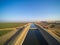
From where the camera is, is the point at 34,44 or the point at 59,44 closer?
the point at 59,44

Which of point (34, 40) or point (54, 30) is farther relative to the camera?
point (54, 30)

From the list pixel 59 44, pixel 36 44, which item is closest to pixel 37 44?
pixel 36 44

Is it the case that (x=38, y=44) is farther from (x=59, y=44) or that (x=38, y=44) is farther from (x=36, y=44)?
(x=59, y=44)

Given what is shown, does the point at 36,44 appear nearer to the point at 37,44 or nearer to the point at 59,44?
the point at 37,44

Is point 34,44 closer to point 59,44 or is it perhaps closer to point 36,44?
point 36,44

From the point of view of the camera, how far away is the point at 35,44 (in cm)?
1972

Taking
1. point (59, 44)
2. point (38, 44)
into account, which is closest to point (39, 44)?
point (38, 44)

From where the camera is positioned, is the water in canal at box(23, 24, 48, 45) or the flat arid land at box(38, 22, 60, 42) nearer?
the water in canal at box(23, 24, 48, 45)

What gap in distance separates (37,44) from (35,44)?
0.34 m

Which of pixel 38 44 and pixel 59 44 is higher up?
pixel 59 44

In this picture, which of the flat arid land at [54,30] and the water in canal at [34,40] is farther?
the flat arid land at [54,30]

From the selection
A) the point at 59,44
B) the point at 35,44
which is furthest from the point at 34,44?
the point at 59,44

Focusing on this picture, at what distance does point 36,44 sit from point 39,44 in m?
0.53

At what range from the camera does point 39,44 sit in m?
19.8
